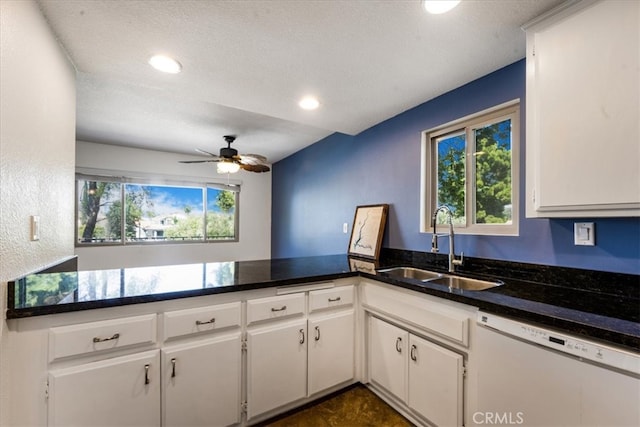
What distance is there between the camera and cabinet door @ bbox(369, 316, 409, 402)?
1682mm

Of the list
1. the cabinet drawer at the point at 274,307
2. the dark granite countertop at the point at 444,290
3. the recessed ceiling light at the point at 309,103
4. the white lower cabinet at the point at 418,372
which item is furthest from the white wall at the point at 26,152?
the white lower cabinet at the point at 418,372

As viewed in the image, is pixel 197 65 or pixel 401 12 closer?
pixel 401 12

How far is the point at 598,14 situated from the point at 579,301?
1223mm

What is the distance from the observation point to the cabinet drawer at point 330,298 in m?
1.79

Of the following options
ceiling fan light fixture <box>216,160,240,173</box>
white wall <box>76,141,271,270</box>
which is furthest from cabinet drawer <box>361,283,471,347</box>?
white wall <box>76,141,271,270</box>

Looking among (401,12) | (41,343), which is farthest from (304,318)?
(401,12)

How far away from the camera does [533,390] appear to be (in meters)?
1.05

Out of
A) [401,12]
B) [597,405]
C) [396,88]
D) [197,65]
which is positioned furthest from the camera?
[396,88]

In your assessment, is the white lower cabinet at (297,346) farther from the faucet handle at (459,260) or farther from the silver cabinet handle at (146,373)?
the faucet handle at (459,260)

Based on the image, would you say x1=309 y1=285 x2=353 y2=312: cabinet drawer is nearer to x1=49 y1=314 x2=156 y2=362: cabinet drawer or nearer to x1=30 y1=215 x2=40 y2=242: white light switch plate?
x1=49 y1=314 x2=156 y2=362: cabinet drawer

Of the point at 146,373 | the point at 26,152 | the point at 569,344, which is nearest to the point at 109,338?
the point at 146,373

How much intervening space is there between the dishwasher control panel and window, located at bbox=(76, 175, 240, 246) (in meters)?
4.37

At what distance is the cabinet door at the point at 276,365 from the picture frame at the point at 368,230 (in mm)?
1127

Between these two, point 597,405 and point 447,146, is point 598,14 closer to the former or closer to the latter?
point 447,146
